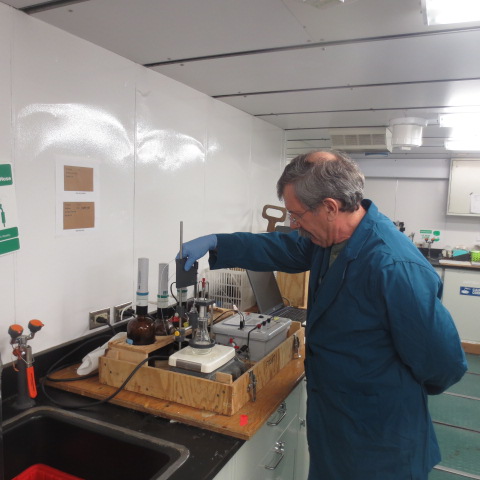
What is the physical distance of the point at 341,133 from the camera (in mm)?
3035

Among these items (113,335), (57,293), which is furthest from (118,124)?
(113,335)

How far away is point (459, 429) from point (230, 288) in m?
1.95

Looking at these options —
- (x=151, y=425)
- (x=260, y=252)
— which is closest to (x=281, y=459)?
(x=151, y=425)

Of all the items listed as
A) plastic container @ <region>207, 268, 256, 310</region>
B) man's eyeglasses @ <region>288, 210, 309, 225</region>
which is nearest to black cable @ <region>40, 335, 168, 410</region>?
man's eyeglasses @ <region>288, 210, 309, 225</region>

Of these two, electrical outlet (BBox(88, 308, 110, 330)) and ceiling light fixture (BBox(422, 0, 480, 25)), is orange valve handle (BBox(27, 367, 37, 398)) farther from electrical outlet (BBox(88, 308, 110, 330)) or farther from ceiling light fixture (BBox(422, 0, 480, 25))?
ceiling light fixture (BBox(422, 0, 480, 25))

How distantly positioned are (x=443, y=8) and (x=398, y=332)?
2.90ft

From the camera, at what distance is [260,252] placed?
173 cm

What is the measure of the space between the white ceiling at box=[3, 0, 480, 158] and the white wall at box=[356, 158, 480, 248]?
2.87 meters

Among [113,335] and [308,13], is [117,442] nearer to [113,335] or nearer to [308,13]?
[113,335]

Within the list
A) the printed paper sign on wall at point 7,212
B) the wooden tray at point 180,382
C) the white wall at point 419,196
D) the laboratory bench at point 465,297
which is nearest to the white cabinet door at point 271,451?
the wooden tray at point 180,382

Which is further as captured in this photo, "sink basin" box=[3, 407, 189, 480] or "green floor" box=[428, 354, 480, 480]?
"green floor" box=[428, 354, 480, 480]

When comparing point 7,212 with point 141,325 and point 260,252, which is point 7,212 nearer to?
point 141,325

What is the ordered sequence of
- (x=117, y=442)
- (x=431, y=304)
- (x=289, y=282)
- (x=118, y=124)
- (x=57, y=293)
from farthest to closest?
(x=289, y=282), (x=118, y=124), (x=57, y=293), (x=117, y=442), (x=431, y=304)

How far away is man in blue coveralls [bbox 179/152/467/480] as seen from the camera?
3.70ft
